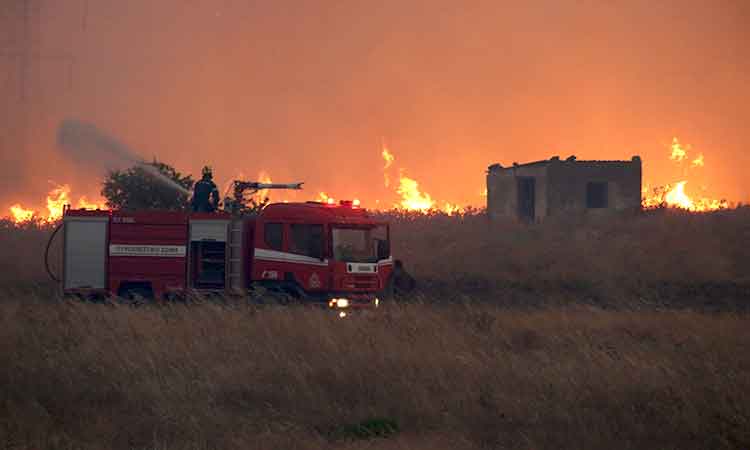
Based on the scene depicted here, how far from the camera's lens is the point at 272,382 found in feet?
36.4

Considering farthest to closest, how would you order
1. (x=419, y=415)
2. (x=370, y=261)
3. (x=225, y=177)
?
1. (x=225, y=177)
2. (x=370, y=261)
3. (x=419, y=415)

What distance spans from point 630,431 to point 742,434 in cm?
107

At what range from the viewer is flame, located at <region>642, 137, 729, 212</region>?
44688 millimetres

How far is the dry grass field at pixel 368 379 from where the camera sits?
8977 mm

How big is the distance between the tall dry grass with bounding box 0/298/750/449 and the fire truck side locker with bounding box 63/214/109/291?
5.27 m

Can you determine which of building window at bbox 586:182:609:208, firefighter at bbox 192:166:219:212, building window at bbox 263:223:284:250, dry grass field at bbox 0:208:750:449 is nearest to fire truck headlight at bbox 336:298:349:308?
dry grass field at bbox 0:208:750:449

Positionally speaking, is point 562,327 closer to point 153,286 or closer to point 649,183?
point 153,286

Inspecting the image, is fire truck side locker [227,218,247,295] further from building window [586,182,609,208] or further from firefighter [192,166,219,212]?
building window [586,182,609,208]

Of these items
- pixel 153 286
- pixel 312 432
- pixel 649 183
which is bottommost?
pixel 312 432

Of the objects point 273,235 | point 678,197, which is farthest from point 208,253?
point 678,197

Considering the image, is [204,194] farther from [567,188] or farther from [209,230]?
[567,188]

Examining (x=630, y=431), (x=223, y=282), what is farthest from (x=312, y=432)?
(x=223, y=282)

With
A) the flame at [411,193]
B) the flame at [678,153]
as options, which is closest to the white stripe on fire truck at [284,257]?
the flame at [411,193]

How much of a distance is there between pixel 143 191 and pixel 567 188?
2011 centimetres
